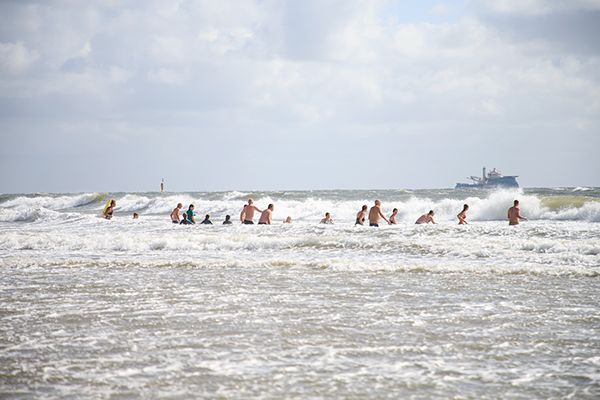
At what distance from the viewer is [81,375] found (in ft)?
14.4

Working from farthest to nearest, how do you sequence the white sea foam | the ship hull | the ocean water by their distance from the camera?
the ship hull → the white sea foam → the ocean water

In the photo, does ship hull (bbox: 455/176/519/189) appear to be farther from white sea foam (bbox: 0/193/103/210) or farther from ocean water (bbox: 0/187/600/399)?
ocean water (bbox: 0/187/600/399)

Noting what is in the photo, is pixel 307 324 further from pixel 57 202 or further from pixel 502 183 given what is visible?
pixel 502 183

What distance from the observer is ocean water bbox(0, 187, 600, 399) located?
4.25 metres

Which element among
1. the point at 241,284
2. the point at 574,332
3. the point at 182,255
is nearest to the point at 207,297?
the point at 241,284

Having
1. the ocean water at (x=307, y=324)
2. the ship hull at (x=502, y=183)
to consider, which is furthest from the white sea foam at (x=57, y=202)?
the ship hull at (x=502, y=183)

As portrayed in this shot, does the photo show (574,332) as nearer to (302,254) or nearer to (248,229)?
(302,254)

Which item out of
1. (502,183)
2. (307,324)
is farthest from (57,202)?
(502,183)

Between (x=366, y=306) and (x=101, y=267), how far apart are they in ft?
21.1

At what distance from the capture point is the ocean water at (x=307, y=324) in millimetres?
4246

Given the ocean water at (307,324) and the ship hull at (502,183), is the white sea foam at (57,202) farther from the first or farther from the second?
the ship hull at (502,183)

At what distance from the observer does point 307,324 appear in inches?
242

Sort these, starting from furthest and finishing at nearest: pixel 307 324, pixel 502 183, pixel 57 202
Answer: pixel 502 183 → pixel 57 202 → pixel 307 324

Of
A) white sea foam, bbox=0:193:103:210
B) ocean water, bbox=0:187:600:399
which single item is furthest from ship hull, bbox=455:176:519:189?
ocean water, bbox=0:187:600:399
